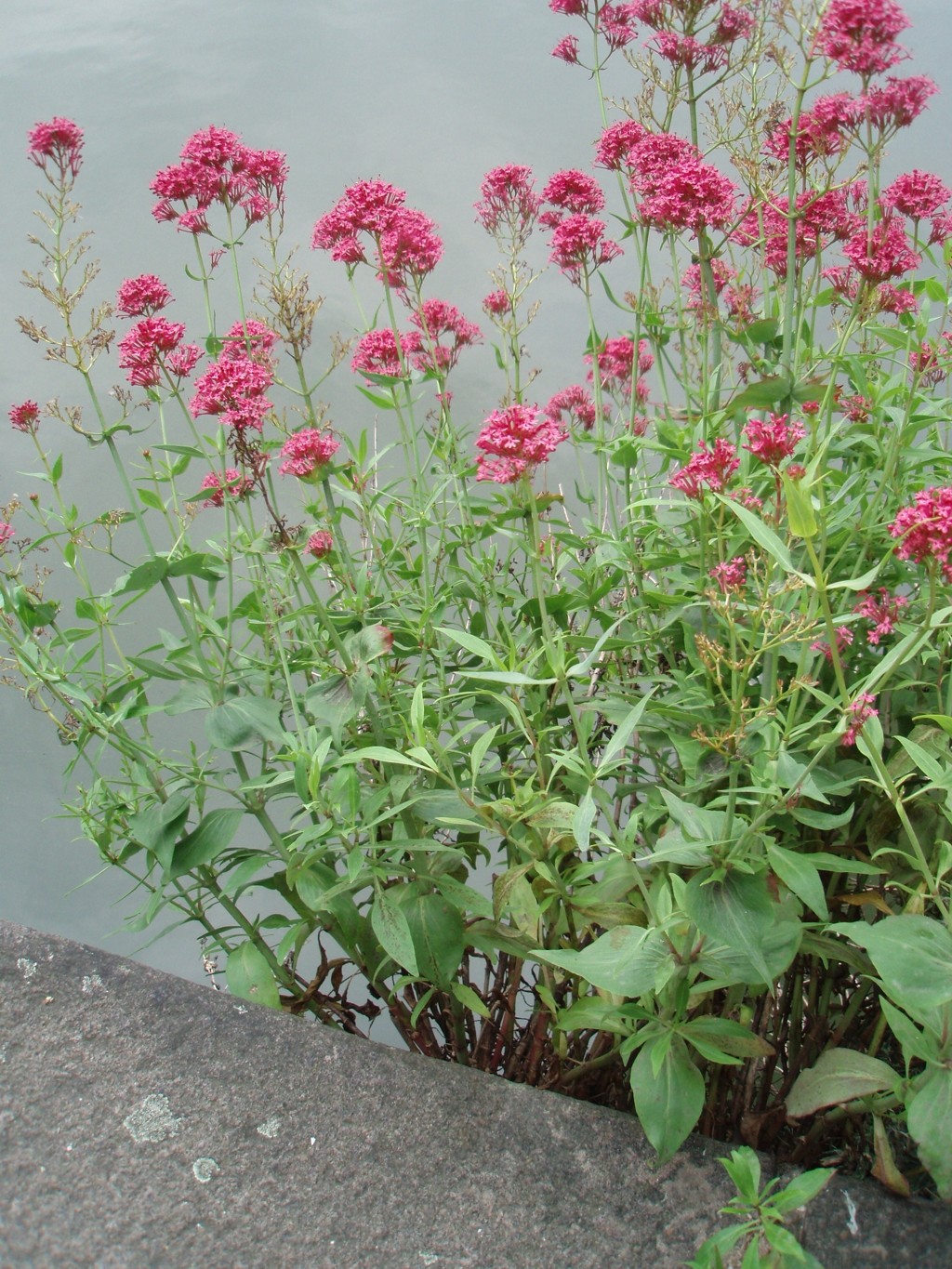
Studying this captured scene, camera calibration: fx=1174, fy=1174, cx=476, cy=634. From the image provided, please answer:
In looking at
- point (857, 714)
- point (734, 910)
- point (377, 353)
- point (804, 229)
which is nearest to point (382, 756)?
point (734, 910)

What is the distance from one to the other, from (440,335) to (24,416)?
2.68ft

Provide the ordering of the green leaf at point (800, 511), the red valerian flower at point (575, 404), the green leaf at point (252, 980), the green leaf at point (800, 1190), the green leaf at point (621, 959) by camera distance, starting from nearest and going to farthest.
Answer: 1. the green leaf at point (800, 511)
2. the green leaf at point (800, 1190)
3. the green leaf at point (621, 959)
4. the green leaf at point (252, 980)
5. the red valerian flower at point (575, 404)

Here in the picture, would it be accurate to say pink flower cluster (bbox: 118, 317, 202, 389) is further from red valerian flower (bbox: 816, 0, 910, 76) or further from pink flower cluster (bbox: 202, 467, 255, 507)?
red valerian flower (bbox: 816, 0, 910, 76)

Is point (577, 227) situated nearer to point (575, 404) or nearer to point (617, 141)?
point (617, 141)

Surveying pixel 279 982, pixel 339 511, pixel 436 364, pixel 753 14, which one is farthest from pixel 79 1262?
pixel 753 14

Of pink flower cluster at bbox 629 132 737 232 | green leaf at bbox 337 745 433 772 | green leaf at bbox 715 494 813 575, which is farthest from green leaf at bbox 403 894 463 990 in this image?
pink flower cluster at bbox 629 132 737 232

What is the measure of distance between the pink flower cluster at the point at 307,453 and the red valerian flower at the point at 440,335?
2.04 ft

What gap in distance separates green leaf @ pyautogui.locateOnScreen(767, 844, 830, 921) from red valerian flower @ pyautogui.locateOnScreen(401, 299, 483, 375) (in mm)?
1219

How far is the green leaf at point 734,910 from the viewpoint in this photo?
1232 mm

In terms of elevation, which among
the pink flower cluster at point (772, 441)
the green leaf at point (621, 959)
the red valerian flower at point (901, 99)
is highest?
the red valerian flower at point (901, 99)

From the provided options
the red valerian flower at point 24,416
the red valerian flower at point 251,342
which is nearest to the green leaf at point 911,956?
the red valerian flower at point 251,342

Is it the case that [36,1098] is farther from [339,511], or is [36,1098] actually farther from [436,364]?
[436,364]

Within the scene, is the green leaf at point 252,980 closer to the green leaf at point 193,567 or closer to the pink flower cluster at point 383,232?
the green leaf at point 193,567

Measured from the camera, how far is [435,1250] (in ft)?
4.65
